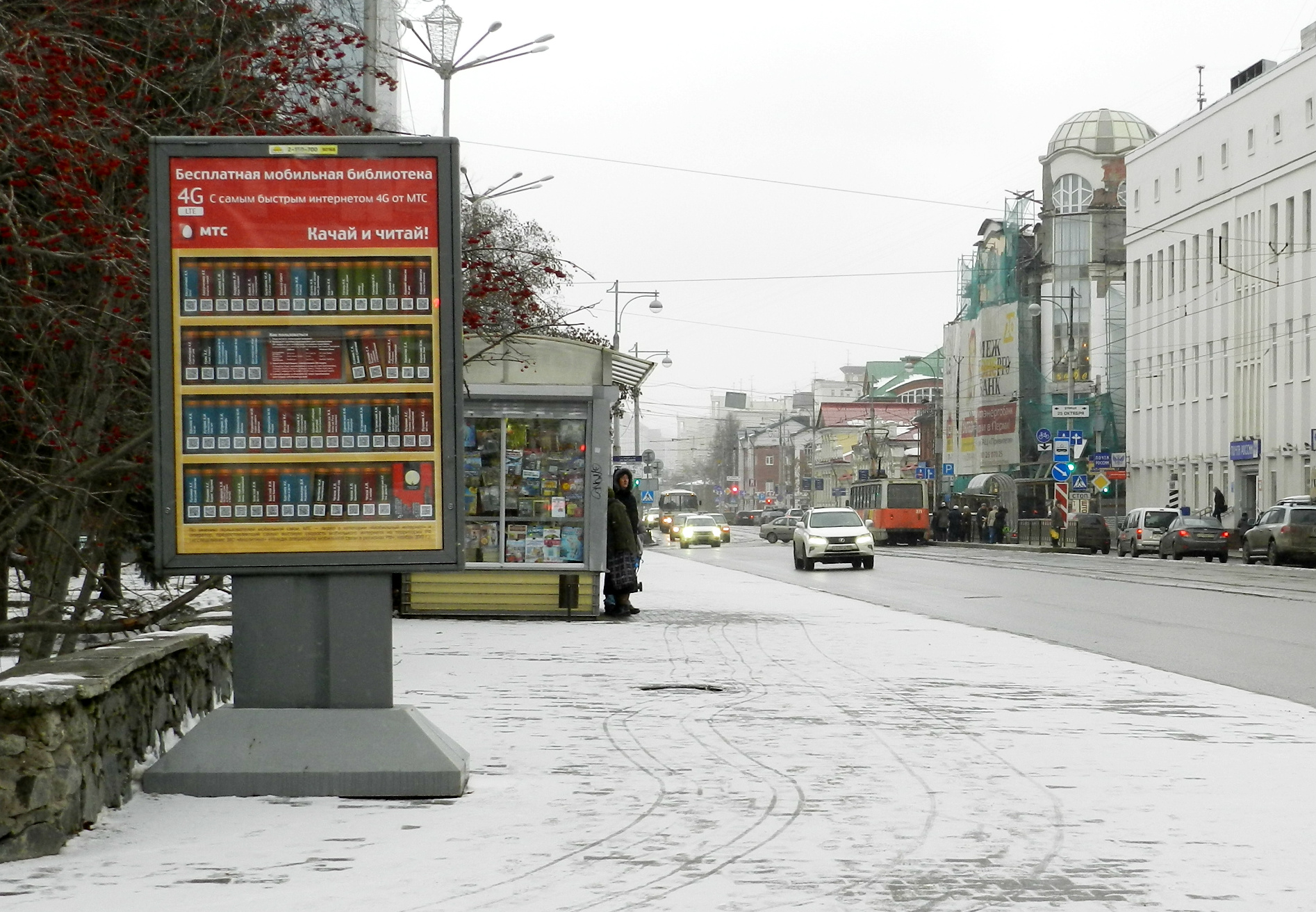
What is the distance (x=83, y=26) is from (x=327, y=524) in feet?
9.75

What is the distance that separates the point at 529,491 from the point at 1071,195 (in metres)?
82.4

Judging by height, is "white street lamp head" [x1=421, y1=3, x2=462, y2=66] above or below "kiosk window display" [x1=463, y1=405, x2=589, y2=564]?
above

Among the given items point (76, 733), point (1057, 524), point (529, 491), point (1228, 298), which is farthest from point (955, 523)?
point (76, 733)

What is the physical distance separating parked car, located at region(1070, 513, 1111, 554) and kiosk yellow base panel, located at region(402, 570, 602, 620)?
43.4m

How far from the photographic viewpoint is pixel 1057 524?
216ft

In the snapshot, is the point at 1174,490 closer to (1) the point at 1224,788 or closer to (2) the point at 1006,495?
(2) the point at 1006,495

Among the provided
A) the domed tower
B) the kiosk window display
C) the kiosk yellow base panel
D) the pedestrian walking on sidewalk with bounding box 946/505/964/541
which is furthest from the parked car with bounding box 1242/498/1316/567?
the domed tower

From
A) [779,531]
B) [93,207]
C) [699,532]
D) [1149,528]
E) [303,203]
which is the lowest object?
[779,531]

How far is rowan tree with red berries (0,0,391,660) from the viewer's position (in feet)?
23.5

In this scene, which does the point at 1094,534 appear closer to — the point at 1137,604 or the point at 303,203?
the point at 1137,604

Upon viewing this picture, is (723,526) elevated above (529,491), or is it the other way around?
(529,491)

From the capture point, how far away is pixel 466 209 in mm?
43562

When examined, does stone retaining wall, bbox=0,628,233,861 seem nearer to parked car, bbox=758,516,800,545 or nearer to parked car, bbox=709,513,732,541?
parked car, bbox=709,513,732,541

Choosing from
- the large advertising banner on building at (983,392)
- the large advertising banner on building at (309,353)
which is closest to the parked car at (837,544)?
the large advertising banner on building at (309,353)
